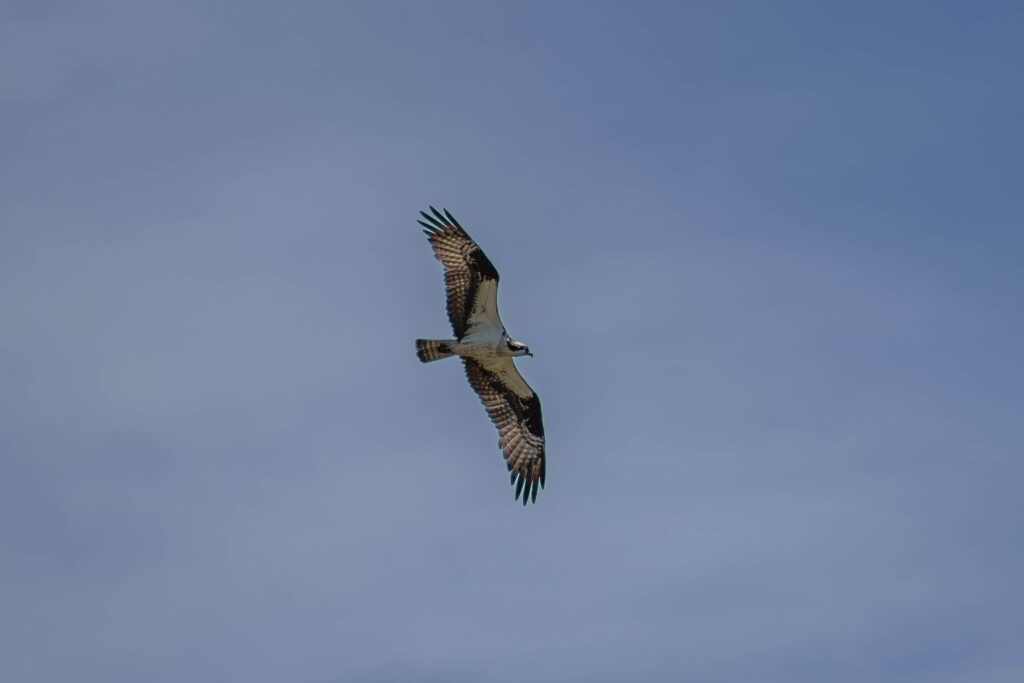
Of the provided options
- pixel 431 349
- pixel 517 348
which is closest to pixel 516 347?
pixel 517 348

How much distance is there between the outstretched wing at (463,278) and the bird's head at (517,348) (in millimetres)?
391

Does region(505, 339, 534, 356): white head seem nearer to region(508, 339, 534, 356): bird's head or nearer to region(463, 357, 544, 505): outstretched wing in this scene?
region(508, 339, 534, 356): bird's head

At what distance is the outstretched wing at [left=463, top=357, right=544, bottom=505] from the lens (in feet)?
109

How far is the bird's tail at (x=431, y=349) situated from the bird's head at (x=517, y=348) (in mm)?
1102

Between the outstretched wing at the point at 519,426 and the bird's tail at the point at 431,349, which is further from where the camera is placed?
the outstretched wing at the point at 519,426

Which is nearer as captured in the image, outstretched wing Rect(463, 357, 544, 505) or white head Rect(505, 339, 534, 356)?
white head Rect(505, 339, 534, 356)

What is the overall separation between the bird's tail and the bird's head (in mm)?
1102

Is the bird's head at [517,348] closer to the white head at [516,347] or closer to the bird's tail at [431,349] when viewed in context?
the white head at [516,347]

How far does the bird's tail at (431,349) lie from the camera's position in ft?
103

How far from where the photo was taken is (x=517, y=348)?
3172 centimetres

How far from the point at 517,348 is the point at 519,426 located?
229 centimetres

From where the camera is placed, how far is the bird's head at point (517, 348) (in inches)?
1249

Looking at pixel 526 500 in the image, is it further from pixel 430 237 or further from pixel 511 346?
pixel 430 237

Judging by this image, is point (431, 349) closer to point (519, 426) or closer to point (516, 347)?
point (516, 347)
